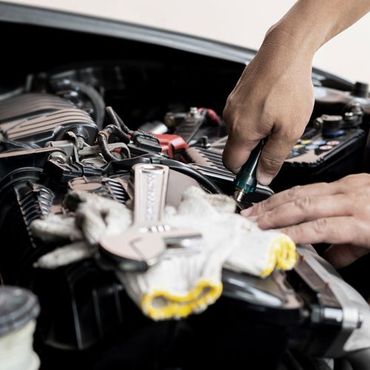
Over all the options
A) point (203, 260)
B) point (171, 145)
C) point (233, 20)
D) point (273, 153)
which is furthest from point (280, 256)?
point (233, 20)

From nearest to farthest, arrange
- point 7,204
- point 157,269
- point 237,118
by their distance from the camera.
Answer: point 157,269 < point 7,204 < point 237,118

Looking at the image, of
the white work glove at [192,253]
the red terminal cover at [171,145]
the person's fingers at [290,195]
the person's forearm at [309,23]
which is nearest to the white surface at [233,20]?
the red terminal cover at [171,145]

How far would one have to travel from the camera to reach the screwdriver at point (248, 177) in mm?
749

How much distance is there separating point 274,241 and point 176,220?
92mm

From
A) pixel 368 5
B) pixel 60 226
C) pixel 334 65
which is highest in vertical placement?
pixel 368 5

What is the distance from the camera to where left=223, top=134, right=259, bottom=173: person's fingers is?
784 mm

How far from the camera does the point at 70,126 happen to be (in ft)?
2.89

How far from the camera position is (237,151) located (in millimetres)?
793

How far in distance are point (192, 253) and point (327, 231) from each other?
A: 0.72ft

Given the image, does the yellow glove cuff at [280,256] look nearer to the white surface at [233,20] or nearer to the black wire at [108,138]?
the black wire at [108,138]

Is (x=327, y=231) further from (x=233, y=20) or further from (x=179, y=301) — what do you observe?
(x=233, y=20)

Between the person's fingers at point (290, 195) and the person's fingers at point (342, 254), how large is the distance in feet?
0.24

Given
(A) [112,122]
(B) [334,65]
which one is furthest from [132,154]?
(B) [334,65]

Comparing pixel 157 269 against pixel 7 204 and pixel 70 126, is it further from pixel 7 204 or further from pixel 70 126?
pixel 70 126
